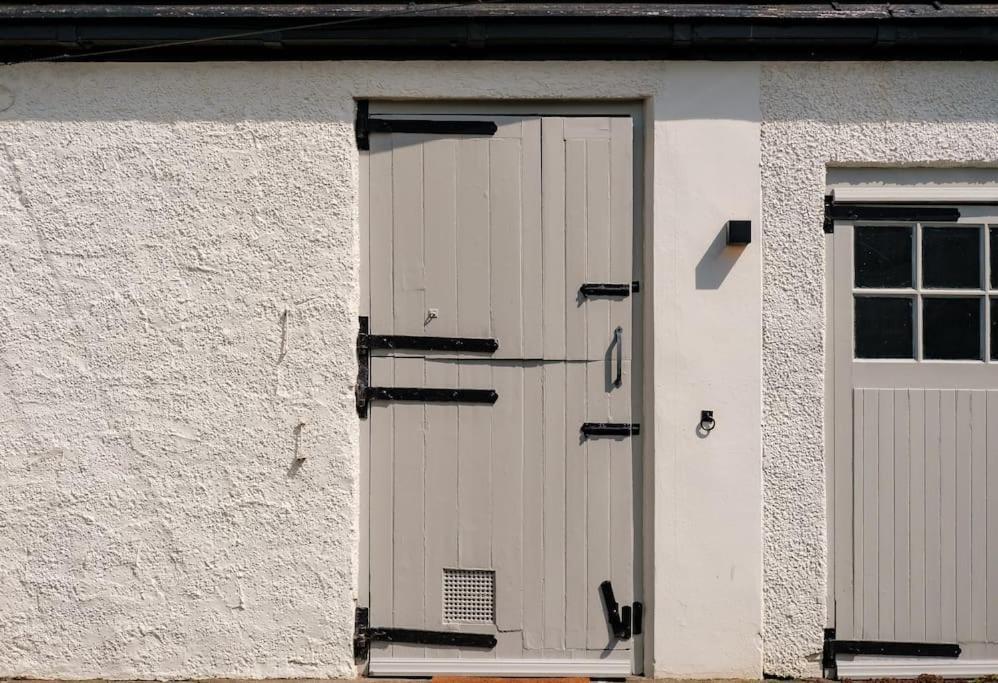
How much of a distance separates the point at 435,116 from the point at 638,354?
59.5 inches

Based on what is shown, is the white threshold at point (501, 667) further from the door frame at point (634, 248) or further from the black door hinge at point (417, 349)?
the black door hinge at point (417, 349)

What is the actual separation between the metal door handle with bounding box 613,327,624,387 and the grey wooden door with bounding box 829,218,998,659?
103cm

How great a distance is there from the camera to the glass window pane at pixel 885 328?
3791mm

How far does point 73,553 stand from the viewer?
3717 millimetres

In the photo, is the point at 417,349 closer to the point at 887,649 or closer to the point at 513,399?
the point at 513,399

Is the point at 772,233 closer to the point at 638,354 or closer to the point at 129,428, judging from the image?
the point at 638,354

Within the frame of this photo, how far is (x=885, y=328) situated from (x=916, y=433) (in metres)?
0.52

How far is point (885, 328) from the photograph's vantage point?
3791 millimetres

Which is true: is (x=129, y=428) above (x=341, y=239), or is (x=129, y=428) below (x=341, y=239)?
below

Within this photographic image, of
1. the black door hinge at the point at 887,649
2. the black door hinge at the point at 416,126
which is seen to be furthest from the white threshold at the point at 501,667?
the black door hinge at the point at 416,126
